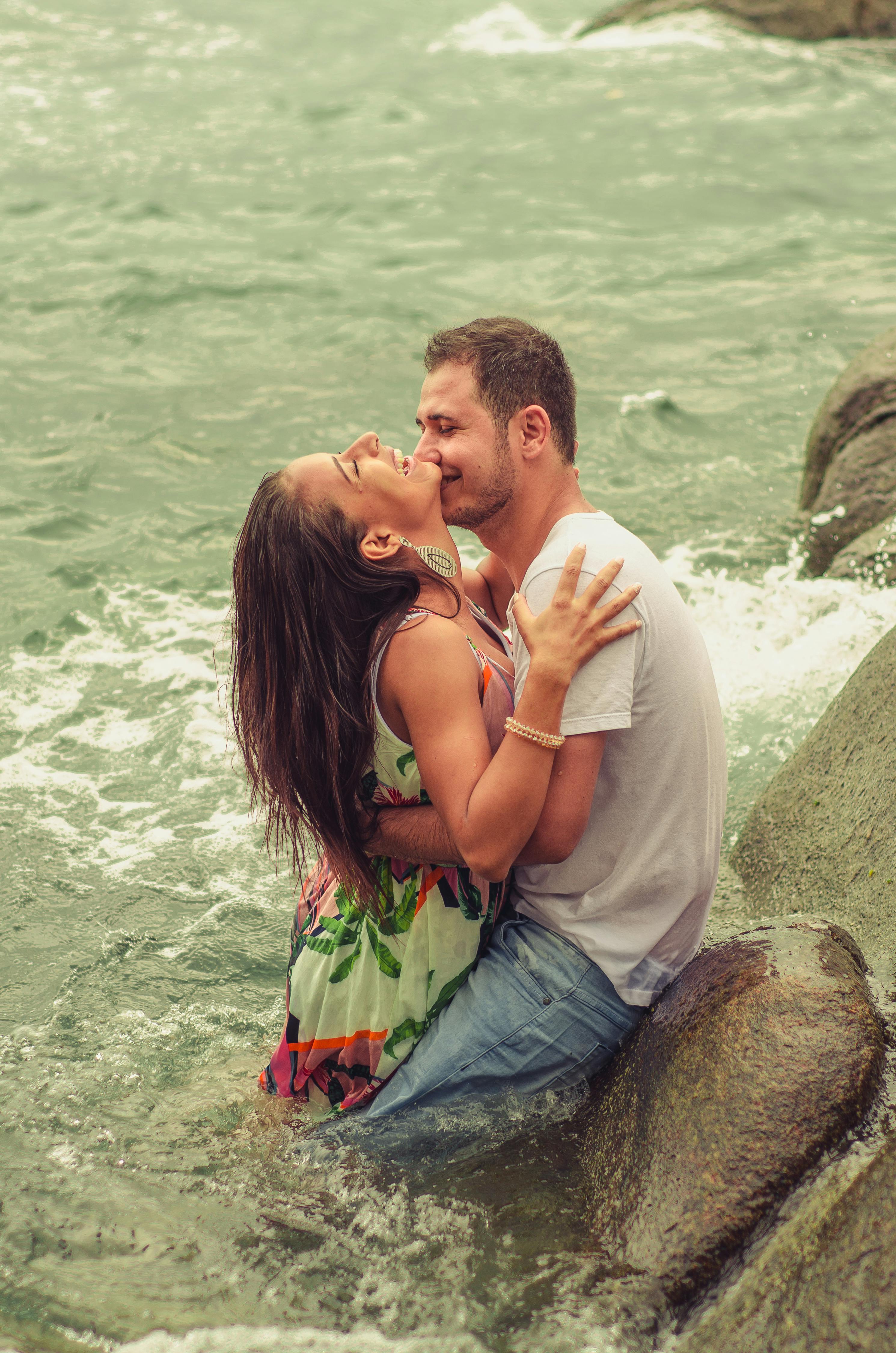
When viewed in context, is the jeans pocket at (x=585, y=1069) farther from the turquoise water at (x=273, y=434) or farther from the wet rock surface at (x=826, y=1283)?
the wet rock surface at (x=826, y=1283)

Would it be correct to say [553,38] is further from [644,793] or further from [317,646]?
[644,793]

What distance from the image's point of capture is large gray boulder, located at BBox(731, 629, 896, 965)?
11.4 feet

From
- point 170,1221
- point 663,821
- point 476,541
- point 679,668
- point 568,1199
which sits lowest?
point 476,541

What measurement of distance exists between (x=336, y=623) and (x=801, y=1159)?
1614 millimetres

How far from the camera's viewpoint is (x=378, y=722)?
306cm

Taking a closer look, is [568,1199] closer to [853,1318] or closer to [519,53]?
[853,1318]

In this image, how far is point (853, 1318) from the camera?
2.16m

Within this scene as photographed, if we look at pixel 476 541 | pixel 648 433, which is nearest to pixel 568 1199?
pixel 476 541

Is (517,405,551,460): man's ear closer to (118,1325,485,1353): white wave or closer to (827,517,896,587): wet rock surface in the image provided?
(118,1325,485,1353): white wave

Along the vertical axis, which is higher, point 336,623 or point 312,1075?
point 336,623

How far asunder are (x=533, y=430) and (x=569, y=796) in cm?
108

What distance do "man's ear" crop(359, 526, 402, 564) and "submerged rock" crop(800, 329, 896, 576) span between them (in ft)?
13.7

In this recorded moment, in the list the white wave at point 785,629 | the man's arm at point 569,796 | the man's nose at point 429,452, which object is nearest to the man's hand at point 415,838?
the man's arm at point 569,796

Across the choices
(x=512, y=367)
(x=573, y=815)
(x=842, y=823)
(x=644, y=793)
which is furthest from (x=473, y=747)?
(x=842, y=823)
